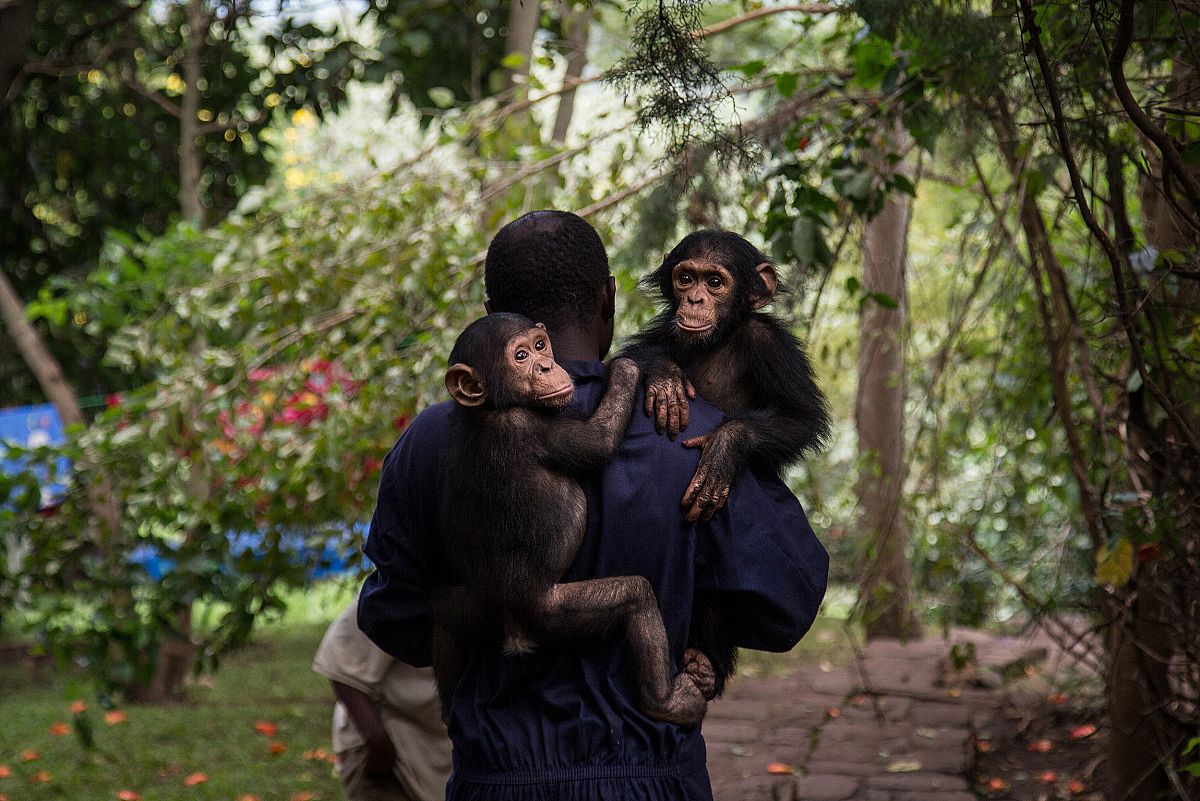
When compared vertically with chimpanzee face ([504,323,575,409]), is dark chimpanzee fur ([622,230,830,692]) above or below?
above

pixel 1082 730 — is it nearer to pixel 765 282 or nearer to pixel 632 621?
pixel 765 282

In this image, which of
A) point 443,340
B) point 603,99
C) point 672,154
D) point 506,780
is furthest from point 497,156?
point 506,780

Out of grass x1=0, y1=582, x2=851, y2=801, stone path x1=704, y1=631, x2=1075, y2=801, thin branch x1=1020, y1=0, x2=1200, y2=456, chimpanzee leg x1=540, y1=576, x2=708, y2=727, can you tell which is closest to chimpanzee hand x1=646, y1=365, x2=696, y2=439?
chimpanzee leg x1=540, y1=576, x2=708, y2=727

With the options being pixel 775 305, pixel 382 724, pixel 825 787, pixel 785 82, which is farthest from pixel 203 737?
pixel 785 82

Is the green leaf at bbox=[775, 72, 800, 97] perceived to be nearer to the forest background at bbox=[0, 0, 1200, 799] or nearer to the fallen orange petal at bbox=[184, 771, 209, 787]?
the forest background at bbox=[0, 0, 1200, 799]

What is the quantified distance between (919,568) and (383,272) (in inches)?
115

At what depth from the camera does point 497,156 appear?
5.43m

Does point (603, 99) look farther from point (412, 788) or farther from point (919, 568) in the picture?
point (412, 788)

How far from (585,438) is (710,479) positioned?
0.71ft

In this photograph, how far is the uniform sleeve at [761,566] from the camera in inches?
83.7

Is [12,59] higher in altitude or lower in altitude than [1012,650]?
higher

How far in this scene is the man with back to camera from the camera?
2.06 meters

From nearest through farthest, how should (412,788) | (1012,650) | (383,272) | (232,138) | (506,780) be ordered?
(506,780), (412,788), (383,272), (1012,650), (232,138)

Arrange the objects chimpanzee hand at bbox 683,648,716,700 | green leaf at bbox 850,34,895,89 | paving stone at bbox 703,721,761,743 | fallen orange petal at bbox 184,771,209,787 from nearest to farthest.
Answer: chimpanzee hand at bbox 683,648,716,700 → green leaf at bbox 850,34,895,89 → paving stone at bbox 703,721,761,743 → fallen orange petal at bbox 184,771,209,787
